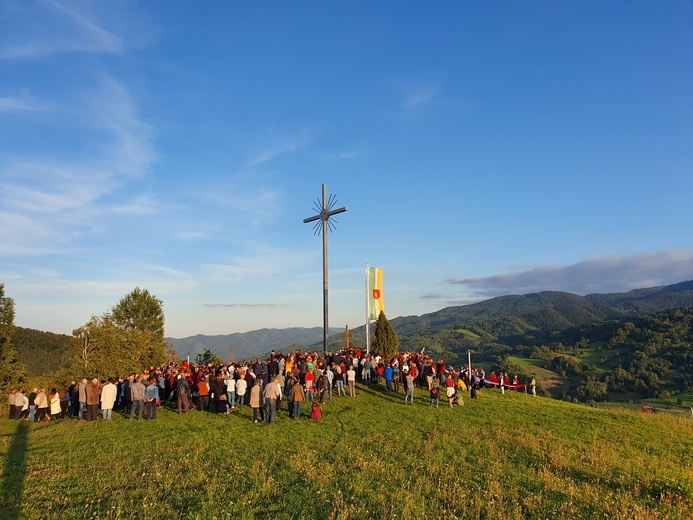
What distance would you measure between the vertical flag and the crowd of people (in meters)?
9.98

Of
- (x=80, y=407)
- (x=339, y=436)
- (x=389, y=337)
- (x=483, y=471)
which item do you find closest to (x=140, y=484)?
(x=339, y=436)

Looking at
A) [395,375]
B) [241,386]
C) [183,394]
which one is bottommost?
[395,375]

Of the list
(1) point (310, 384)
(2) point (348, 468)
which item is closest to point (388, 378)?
(1) point (310, 384)

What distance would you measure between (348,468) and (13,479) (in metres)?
8.03

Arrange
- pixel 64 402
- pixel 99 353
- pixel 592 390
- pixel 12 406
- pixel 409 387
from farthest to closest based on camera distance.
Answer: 1. pixel 592 390
2. pixel 99 353
3. pixel 409 387
4. pixel 12 406
5. pixel 64 402

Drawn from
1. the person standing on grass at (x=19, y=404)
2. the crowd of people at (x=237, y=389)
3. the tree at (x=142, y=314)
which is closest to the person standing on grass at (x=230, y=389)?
the crowd of people at (x=237, y=389)

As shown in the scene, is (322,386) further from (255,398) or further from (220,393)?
(220,393)

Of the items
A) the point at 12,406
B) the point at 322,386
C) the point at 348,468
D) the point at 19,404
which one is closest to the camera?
the point at 348,468

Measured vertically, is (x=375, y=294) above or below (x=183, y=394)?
above

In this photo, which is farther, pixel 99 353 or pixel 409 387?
pixel 99 353

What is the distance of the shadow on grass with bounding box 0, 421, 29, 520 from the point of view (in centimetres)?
862

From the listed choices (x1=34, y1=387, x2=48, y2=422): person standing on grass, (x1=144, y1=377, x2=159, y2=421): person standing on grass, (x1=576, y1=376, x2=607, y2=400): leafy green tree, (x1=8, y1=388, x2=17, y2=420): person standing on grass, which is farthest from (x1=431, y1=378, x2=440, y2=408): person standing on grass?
(x1=576, y1=376, x2=607, y2=400): leafy green tree

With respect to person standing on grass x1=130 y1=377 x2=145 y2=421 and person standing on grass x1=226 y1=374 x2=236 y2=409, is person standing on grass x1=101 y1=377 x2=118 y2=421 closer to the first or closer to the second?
person standing on grass x1=130 y1=377 x2=145 y2=421

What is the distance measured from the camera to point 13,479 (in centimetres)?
1063
